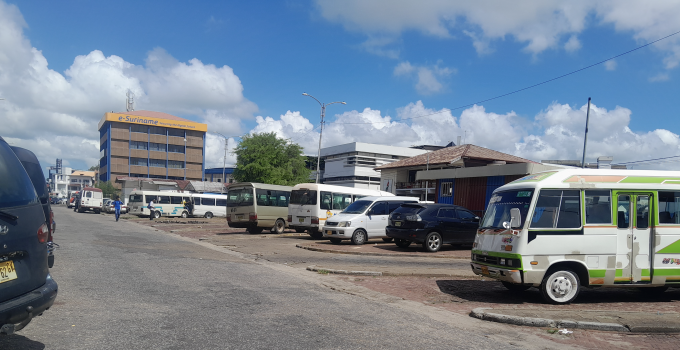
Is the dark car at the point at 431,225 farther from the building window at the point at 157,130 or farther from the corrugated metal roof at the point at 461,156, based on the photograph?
the building window at the point at 157,130

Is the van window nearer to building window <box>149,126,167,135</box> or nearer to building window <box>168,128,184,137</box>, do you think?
building window <box>149,126,167,135</box>

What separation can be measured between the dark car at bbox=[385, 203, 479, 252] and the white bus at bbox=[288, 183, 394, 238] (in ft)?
17.1

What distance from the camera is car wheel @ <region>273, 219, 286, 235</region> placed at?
25667 mm

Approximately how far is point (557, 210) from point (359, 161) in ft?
208

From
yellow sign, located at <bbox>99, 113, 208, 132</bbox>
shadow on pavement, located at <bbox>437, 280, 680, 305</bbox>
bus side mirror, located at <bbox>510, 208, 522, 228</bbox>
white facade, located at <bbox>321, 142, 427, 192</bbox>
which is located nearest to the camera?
bus side mirror, located at <bbox>510, 208, 522, 228</bbox>

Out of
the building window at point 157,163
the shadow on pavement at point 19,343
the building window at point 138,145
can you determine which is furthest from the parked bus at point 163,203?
the building window at point 157,163

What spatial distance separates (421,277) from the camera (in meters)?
11.3

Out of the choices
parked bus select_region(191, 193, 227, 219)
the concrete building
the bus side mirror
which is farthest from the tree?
the concrete building

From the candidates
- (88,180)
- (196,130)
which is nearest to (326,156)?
(196,130)

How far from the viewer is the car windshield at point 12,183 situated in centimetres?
402

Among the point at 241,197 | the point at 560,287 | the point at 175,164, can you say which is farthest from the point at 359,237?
the point at 175,164

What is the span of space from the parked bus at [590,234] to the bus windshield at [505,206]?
25mm

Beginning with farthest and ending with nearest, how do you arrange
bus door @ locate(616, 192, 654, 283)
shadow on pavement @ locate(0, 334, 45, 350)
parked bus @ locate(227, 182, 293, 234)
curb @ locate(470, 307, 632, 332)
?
parked bus @ locate(227, 182, 293, 234) < bus door @ locate(616, 192, 654, 283) < curb @ locate(470, 307, 632, 332) < shadow on pavement @ locate(0, 334, 45, 350)

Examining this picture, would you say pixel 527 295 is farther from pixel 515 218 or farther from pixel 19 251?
pixel 19 251
